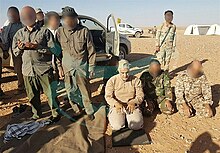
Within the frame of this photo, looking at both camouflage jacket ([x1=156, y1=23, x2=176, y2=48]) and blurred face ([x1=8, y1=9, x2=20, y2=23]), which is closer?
blurred face ([x1=8, y1=9, x2=20, y2=23])

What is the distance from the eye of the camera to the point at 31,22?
349 cm

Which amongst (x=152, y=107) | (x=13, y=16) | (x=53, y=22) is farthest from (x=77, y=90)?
(x=13, y=16)

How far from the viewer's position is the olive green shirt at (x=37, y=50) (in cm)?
357

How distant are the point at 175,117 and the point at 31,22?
262cm

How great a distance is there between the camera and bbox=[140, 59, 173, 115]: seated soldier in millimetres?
4277

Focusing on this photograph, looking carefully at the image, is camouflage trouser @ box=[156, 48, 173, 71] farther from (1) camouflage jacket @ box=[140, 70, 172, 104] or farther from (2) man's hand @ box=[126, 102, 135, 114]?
(2) man's hand @ box=[126, 102, 135, 114]

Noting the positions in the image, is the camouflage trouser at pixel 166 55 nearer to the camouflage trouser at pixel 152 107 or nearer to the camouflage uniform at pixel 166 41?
the camouflage uniform at pixel 166 41

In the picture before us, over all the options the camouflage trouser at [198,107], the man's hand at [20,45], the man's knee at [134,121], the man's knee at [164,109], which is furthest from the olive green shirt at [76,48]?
the camouflage trouser at [198,107]

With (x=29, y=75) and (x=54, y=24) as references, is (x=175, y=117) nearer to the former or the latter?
(x=29, y=75)

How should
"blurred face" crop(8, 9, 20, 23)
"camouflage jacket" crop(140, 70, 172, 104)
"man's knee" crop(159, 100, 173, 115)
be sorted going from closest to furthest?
"man's knee" crop(159, 100, 173, 115) < "camouflage jacket" crop(140, 70, 172, 104) < "blurred face" crop(8, 9, 20, 23)

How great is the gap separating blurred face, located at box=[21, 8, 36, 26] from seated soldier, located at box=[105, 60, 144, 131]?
1340mm

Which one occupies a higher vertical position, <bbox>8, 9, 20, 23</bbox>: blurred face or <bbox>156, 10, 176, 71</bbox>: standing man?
<bbox>8, 9, 20, 23</bbox>: blurred face

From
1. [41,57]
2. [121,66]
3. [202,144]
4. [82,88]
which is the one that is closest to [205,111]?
[202,144]

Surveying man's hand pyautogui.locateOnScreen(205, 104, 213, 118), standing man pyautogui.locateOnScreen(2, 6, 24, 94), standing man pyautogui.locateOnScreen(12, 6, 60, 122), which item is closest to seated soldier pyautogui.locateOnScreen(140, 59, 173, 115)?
man's hand pyautogui.locateOnScreen(205, 104, 213, 118)
